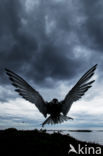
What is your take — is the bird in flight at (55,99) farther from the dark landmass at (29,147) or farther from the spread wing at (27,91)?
the dark landmass at (29,147)

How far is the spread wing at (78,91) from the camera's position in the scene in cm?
967

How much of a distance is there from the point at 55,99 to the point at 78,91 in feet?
4.71

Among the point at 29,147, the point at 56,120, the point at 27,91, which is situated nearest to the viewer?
the point at 27,91

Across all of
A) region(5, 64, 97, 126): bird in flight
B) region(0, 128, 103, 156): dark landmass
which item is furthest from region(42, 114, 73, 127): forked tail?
region(0, 128, 103, 156): dark landmass

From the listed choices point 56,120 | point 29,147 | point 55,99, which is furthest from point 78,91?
point 29,147

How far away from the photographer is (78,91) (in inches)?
405

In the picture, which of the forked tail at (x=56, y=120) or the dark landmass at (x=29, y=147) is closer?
the dark landmass at (x=29, y=147)

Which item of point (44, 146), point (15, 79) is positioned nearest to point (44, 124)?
point (44, 146)

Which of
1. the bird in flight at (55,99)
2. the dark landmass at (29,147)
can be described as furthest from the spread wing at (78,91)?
the dark landmass at (29,147)

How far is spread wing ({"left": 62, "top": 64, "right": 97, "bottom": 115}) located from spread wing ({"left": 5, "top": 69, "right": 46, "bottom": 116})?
1209 mm

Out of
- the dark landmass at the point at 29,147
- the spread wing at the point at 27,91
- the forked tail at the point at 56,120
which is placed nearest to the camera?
the spread wing at the point at 27,91

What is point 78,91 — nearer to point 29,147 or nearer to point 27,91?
point 27,91

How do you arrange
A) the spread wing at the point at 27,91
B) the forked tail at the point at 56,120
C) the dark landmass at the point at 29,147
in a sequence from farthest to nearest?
the forked tail at the point at 56,120
the dark landmass at the point at 29,147
the spread wing at the point at 27,91

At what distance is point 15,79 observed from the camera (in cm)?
941
